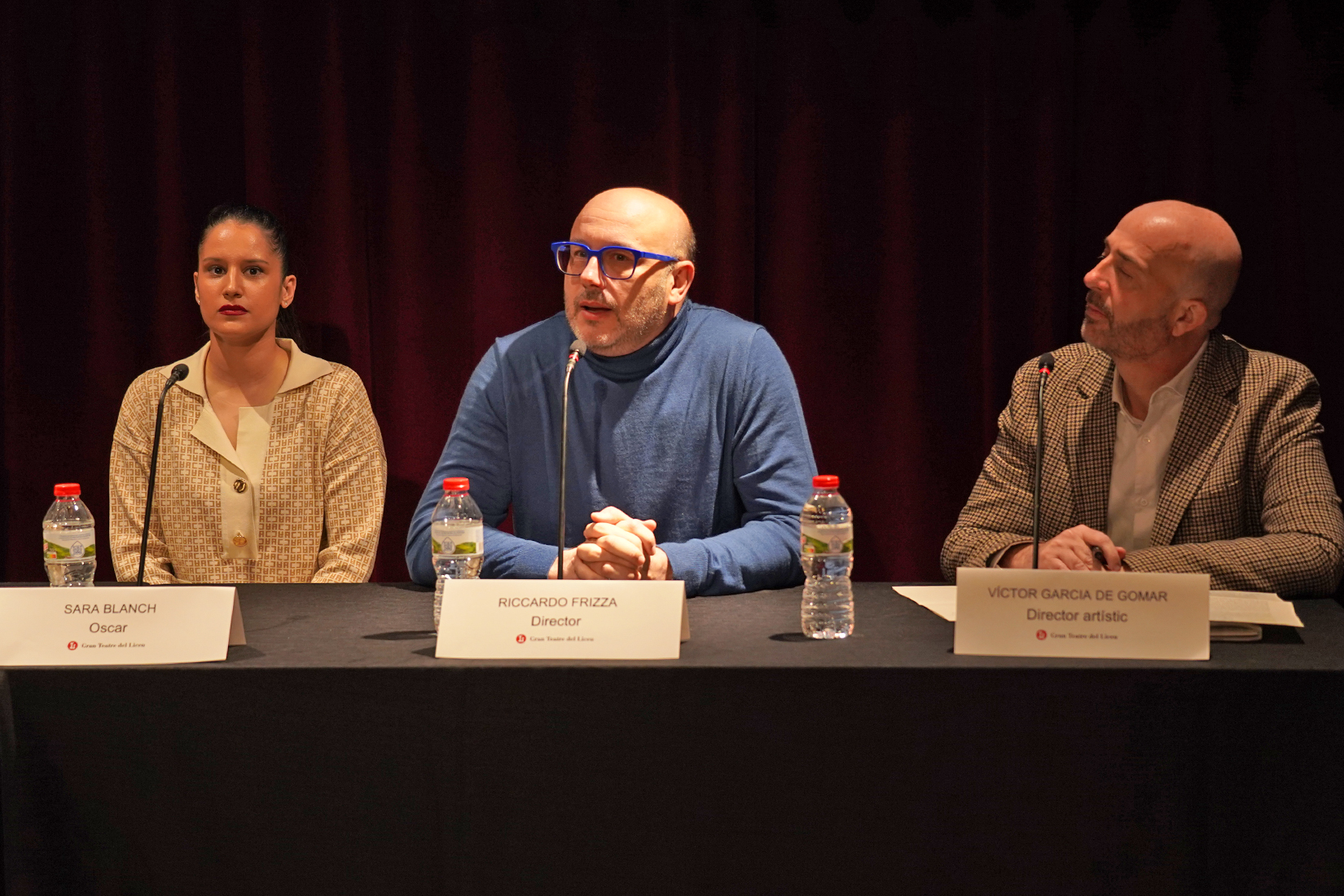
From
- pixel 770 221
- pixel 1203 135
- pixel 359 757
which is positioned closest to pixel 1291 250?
pixel 1203 135

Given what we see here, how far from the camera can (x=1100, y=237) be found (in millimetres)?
3176

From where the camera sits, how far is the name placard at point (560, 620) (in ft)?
5.15

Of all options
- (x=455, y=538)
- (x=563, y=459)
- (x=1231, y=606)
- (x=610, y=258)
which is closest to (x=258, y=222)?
(x=610, y=258)

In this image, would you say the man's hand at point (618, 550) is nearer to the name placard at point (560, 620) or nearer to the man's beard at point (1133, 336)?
the name placard at point (560, 620)

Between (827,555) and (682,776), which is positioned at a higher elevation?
(827,555)

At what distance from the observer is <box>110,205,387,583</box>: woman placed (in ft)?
9.04

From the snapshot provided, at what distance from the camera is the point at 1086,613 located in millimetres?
1561

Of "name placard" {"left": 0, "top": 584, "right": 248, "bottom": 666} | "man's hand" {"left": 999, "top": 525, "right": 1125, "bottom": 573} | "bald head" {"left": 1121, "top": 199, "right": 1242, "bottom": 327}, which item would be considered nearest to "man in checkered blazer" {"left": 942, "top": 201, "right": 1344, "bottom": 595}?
"bald head" {"left": 1121, "top": 199, "right": 1242, "bottom": 327}

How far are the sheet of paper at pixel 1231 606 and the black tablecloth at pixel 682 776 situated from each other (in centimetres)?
14

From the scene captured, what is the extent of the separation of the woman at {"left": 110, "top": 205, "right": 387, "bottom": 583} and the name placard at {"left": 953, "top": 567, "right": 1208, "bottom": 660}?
160 centimetres

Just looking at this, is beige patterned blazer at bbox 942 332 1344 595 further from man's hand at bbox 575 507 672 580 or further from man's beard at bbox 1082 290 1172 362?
man's hand at bbox 575 507 672 580

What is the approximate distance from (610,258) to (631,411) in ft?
1.00

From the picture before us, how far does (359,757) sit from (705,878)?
474 millimetres

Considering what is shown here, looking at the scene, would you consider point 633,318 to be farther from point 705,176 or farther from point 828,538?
point 705,176
